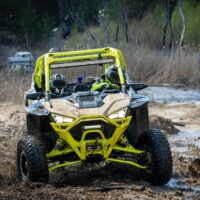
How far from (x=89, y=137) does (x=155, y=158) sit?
28.3 inches

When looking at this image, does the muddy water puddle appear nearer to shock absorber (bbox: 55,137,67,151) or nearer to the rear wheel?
shock absorber (bbox: 55,137,67,151)

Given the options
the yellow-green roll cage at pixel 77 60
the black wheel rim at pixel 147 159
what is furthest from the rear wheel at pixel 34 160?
the black wheel rim at pixel 147 159

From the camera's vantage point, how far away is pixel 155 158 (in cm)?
750

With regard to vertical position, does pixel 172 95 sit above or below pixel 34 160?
below

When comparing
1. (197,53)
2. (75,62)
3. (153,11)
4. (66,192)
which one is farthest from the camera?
(153,11)

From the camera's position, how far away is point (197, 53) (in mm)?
20094

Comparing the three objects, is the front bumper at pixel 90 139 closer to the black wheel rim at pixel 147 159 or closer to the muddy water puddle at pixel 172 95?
the black wheel rim at pixel 147 159

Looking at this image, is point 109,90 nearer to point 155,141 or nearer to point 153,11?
point 155,141

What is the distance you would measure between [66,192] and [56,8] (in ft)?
113

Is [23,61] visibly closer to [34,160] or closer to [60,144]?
[60,144]

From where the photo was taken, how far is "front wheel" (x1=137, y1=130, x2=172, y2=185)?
7.47m

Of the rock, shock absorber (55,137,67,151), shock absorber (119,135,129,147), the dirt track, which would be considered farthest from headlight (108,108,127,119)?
the rock

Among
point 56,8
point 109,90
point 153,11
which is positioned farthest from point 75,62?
point 56,8

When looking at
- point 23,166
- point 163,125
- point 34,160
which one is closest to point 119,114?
point 34,160
